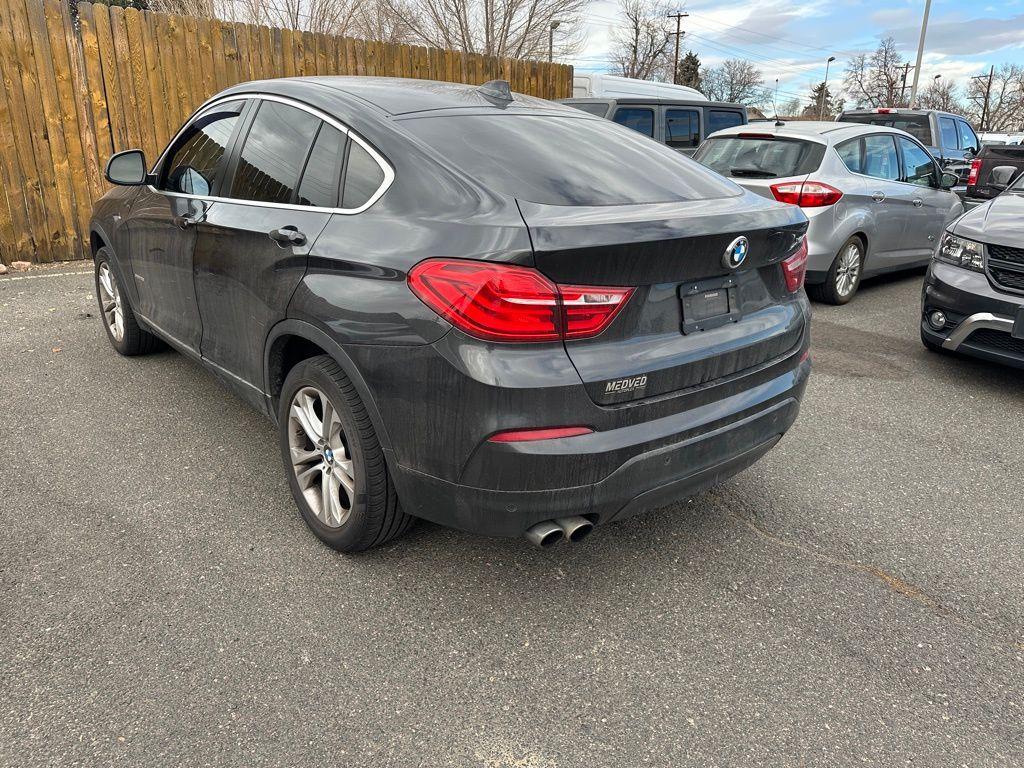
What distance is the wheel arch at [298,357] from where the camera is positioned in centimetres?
243

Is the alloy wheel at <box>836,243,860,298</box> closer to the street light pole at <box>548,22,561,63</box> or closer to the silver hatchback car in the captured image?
the silver hatchback car

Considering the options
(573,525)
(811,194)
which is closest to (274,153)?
(573,525)

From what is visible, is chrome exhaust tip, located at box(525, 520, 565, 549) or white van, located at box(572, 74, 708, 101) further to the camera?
white van, located at box(572, 74, 708, 101)

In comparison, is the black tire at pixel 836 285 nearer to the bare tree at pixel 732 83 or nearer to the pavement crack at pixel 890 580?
the pavement crack at pixel 890 580

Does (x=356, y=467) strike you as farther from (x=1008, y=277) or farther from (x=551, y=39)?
(x=551, y=39)

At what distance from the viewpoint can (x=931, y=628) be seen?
2.54 m

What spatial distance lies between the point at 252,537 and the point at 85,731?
1.01 meters

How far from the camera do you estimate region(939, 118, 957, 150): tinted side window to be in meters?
13.9

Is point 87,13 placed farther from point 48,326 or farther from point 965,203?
point 965,203

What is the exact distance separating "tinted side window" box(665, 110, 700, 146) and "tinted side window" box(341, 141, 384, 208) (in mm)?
8723

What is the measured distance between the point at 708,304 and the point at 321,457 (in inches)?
59.2

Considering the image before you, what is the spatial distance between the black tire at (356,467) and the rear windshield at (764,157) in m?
5.50

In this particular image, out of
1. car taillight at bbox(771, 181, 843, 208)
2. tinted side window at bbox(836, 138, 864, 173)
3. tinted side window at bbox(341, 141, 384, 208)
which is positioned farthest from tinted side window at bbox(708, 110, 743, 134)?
tinted side window at bbox(341, 141, 384, 208)

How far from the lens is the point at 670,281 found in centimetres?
236
